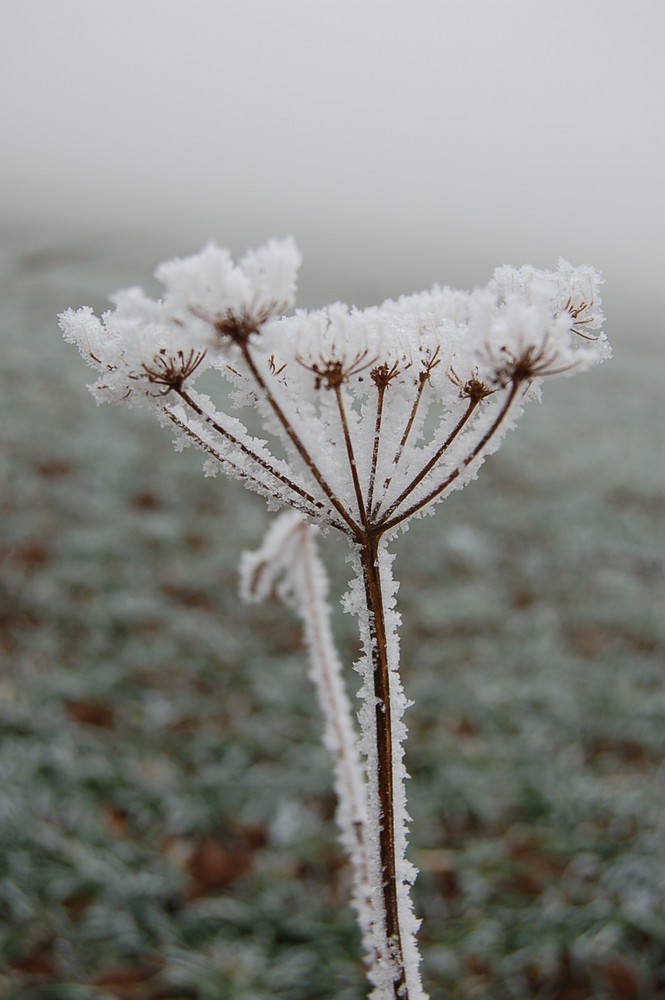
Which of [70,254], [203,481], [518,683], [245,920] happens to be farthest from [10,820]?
[70,254]

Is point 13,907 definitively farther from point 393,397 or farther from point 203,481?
point 203,481

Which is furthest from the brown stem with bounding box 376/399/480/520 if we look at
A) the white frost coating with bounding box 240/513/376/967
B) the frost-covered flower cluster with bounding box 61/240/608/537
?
the white frost coating with bounding box 240/513/376/967

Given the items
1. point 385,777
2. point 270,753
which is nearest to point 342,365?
point 385,777

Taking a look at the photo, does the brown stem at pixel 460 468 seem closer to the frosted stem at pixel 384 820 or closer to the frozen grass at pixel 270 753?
the frosted stem at pixel 384 820

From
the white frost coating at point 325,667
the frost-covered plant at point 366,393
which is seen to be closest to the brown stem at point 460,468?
the frost-covered plant at point 366,393

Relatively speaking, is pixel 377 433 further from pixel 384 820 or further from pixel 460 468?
pixel 384 820

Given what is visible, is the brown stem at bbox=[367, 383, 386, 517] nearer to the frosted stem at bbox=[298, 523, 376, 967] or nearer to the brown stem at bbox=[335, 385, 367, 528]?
the brown stem at bbox=[335, 385, 367, 528]
